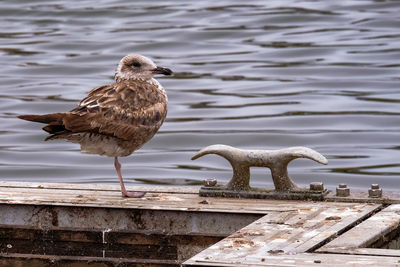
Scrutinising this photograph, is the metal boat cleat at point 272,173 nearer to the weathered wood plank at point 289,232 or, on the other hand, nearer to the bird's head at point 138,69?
the weathered wood plank at point 289,232

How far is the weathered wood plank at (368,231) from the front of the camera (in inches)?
282

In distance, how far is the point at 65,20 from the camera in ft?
96.9

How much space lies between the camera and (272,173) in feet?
29.1

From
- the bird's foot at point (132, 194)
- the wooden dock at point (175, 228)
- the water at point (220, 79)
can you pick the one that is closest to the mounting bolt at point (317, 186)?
the wooden dock at point (175, 228)

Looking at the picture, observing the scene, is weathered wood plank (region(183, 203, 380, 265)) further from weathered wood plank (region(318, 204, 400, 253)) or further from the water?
the water

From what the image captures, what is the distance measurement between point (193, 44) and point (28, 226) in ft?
57.5

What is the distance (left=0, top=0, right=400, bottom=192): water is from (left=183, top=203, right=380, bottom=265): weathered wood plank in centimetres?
655

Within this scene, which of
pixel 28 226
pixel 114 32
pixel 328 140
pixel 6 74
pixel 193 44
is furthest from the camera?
pixel 114 32

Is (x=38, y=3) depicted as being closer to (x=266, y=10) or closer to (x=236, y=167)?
(x=266, y=10)

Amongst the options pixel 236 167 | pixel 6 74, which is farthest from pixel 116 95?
pixel 6 74

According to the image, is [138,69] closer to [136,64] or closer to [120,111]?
[136,64]

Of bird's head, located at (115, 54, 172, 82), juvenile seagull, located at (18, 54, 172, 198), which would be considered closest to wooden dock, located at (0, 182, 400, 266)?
juvenile seagull, located at (18, 54, 172, 198)

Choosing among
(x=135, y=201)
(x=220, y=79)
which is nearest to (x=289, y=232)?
(x=135, y=201)

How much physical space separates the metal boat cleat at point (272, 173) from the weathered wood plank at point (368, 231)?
2.42ft
